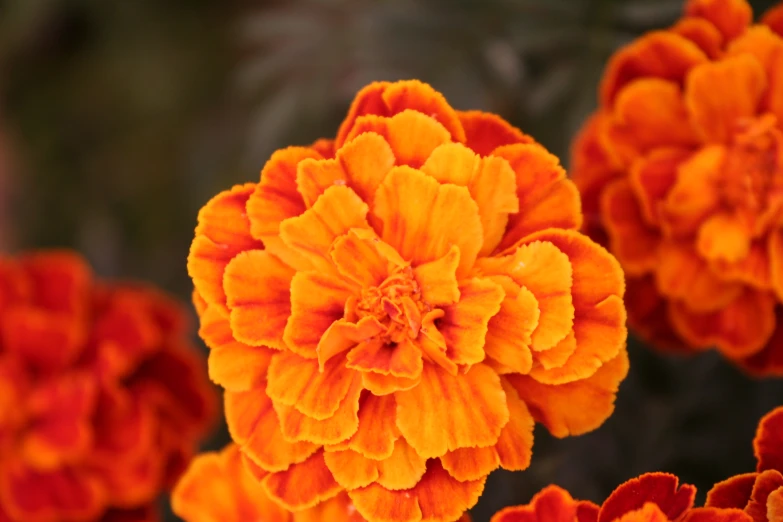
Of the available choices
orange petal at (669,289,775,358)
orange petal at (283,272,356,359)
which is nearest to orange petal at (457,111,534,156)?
orange petal at (283,272,356,359)

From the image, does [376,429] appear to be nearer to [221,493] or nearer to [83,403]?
[221,493]

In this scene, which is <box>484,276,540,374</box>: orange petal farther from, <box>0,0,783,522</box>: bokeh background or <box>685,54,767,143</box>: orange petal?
<box>685,54,767,143</box>: orange petal

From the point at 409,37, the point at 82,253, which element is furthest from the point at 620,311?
the point at 82,253

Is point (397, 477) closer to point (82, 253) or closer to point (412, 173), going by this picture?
point (412, 173)

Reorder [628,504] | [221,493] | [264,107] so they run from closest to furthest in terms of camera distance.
Answer: [628,504], [221,493], [264,107]

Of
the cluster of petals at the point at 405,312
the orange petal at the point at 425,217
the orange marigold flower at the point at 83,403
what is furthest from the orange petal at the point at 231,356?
the orange marigold flower at the point at 83,403

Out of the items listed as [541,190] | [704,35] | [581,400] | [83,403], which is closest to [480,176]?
[541,190]

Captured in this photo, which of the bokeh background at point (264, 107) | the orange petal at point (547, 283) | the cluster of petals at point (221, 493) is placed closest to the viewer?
the orange petal at point (547, 283)

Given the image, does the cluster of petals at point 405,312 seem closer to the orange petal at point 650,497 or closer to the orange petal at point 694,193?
the orange petal at point 650,497
